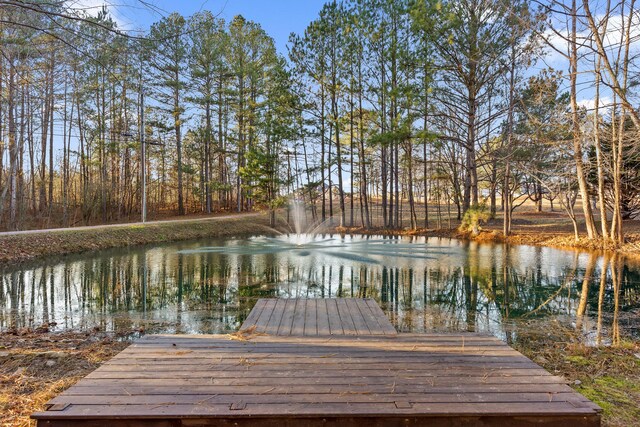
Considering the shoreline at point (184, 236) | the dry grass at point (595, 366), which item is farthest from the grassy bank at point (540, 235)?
the dry grass at point (595, 366)

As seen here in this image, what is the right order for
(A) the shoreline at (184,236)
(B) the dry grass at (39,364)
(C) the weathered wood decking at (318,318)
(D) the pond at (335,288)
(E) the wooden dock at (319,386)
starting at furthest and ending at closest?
(A) the shoreline at (184,236), (D) the pond at (335,288), (C) the weathered wood decking at (318,318), (B) the dry grass at (39,364), (E) the wooden dock at (319,386)

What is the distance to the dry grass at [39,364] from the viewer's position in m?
2.73

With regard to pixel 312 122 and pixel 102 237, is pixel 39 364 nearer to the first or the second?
pixel 102 237

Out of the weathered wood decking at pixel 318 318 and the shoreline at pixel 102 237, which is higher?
the shoreline at pixel 102 237

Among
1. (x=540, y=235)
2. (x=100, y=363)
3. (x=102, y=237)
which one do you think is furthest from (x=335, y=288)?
(x=540, y=235)

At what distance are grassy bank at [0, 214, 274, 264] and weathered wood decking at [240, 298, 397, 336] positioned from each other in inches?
371

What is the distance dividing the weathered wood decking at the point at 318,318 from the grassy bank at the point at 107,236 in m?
9.41

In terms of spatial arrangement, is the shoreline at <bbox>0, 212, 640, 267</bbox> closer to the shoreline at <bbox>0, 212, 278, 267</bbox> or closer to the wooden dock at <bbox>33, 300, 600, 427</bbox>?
the shoreline at <bbox>0, 212, 278, 267</bbox>

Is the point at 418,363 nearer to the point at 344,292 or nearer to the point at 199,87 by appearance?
the point at 344,292

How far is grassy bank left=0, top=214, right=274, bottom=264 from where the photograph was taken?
11.5 meters

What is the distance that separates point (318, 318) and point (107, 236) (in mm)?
12729

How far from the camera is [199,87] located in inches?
984

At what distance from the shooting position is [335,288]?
310 inches

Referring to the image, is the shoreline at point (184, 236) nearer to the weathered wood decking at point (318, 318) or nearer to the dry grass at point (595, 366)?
the dry grass at point (595, 366)
